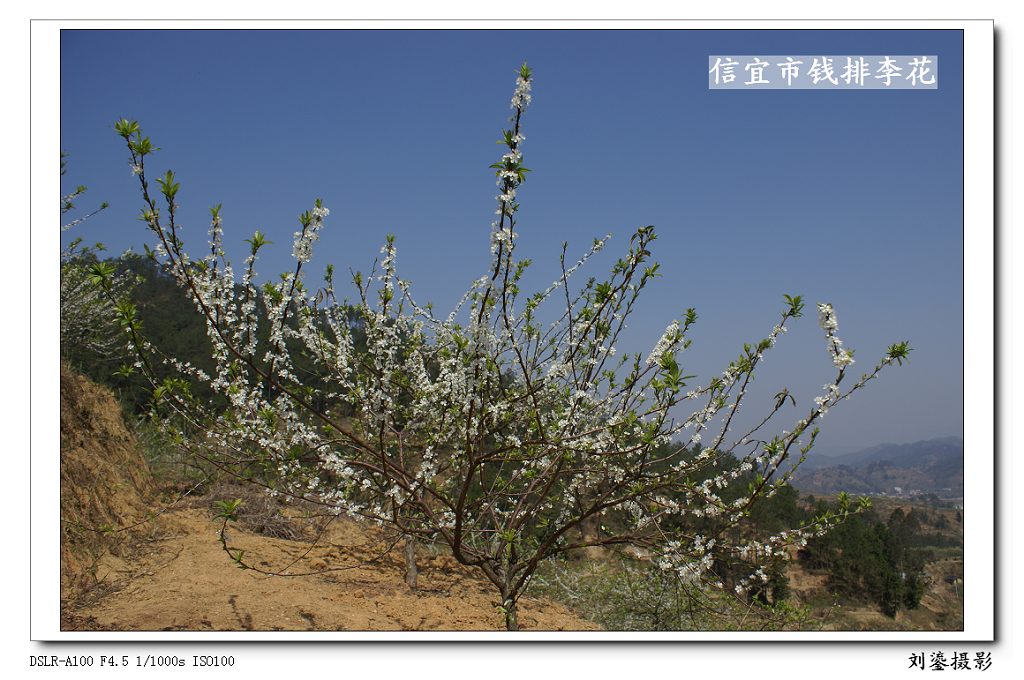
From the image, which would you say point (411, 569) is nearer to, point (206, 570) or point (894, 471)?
point (206, 570)

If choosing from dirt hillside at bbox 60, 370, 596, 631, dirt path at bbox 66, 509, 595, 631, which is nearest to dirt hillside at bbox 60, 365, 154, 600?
dirt hillside at bbox 60, 370, 596, 631

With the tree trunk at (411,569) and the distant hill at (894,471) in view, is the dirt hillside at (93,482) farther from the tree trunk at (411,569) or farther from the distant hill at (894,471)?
the distant hill at (894,471)

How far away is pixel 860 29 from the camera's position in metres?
3.32

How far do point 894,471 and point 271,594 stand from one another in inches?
290

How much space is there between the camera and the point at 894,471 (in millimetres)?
8039

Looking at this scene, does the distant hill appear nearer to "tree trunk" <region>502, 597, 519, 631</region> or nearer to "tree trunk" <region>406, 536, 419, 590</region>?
"tree trunk" <region>502, 597, 519, 631</region>

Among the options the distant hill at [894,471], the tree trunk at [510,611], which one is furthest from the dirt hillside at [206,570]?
the distant hill at [894,471]

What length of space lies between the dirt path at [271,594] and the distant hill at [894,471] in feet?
8.18

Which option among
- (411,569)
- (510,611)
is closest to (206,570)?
(411,569)

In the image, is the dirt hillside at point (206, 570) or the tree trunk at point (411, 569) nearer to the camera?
the dirt hillside at point (206, 570)

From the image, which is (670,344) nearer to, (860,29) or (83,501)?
(860,29)

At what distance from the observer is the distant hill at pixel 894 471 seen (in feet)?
11.7
